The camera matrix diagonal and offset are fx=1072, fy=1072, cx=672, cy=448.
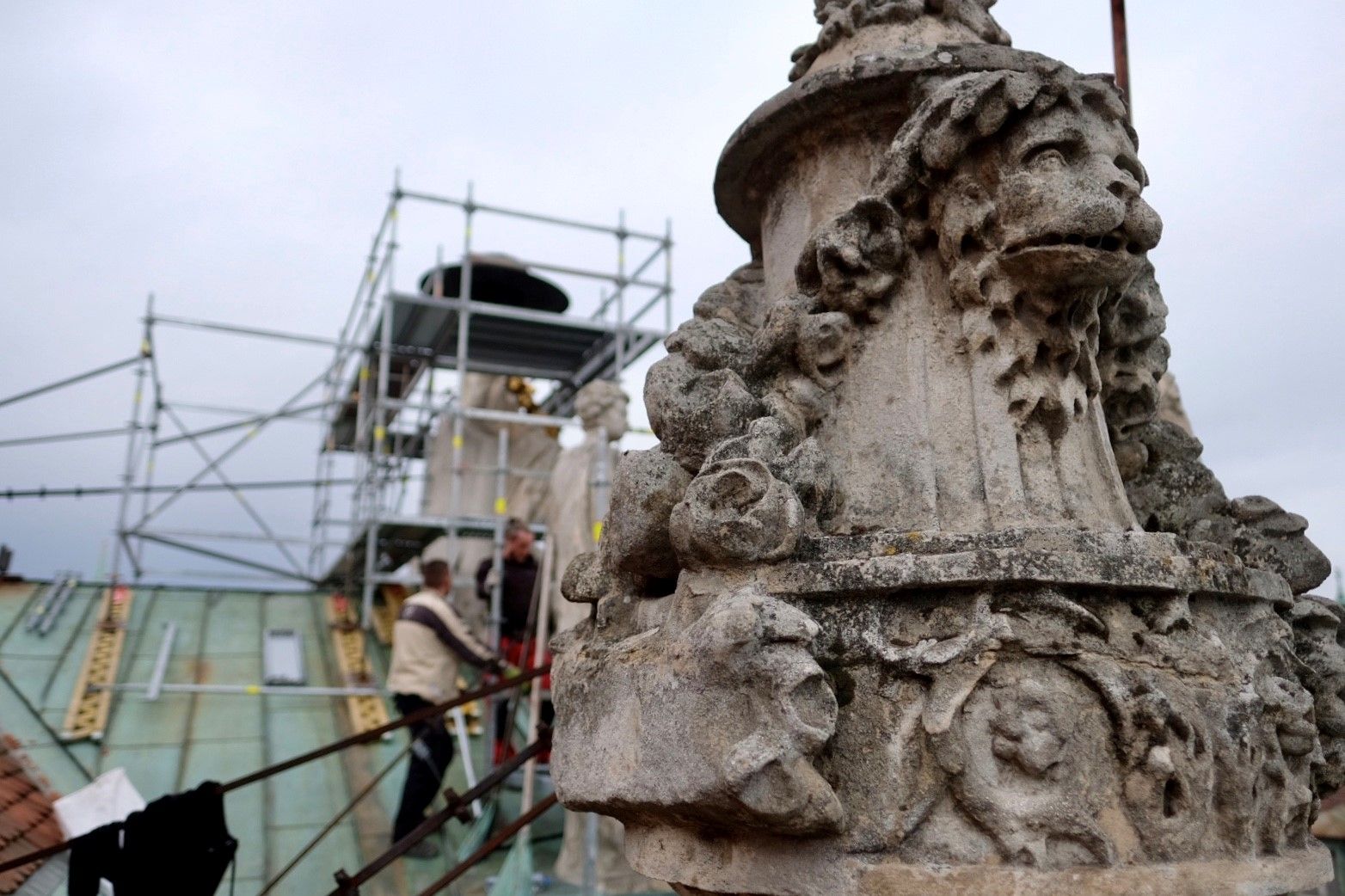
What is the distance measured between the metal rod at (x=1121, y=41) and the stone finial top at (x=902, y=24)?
0.97 metres

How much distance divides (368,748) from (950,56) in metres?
5.44

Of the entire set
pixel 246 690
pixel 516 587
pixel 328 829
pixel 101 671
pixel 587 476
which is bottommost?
pixel 328 829

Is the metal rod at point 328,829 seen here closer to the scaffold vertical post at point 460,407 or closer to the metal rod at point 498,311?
the scaffold vertical post at point 460,407

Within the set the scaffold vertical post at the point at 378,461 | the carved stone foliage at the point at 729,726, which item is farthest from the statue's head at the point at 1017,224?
the scaffold vertical post at the point at 378,461

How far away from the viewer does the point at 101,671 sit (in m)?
6.78

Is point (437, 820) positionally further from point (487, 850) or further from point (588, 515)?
point (588, 515)

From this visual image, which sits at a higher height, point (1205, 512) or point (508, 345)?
point (508, 345)

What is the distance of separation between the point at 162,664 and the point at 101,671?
35 centimetres

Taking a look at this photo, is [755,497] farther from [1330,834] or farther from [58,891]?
[1330,834]

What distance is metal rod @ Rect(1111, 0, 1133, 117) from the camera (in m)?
3.71

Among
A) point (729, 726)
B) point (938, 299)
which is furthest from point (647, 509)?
point (938, 299)

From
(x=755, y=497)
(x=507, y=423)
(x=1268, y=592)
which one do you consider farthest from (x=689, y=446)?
(x=507, y=423)

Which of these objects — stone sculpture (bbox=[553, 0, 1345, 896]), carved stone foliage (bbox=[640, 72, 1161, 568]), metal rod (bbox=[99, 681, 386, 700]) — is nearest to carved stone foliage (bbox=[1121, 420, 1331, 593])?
stone sculpture (bbox=[553, 0, 1345, 896])

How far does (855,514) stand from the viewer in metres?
2.23
